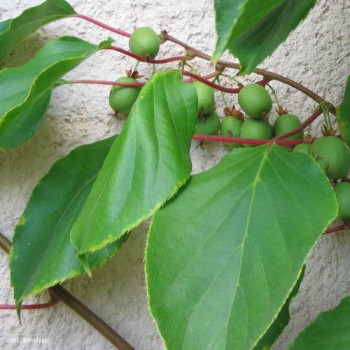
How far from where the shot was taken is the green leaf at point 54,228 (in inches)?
17.3

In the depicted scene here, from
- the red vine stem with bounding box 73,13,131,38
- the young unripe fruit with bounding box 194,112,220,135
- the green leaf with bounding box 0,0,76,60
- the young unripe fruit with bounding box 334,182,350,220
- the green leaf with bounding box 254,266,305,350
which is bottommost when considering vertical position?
the green leaf with bounding box 254,266,305,350

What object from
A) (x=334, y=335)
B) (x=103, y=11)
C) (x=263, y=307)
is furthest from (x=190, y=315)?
(x=103, y=11)

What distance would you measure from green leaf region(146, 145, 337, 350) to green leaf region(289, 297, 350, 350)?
0.47 ft

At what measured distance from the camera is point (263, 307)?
32 centimetres

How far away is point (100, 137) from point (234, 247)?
26 cm

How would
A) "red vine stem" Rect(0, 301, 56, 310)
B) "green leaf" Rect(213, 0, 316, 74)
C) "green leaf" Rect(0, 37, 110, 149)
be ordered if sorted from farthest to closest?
"red vine stem" Rect(0, 301, 56, 310)
"green leaf" Rect(0, 37, 110, 149)
"green leaf" Rect(213, 0, 316, 74)

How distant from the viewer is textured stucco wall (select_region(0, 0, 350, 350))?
553mm

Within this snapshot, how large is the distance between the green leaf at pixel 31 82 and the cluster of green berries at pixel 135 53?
39 millimetres

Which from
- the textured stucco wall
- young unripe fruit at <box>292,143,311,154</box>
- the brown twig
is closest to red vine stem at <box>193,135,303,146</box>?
young unripe fruit at <box>292,143,311,154</box>

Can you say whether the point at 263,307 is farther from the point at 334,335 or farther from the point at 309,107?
the point at 309,107

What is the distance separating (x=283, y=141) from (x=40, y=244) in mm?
238

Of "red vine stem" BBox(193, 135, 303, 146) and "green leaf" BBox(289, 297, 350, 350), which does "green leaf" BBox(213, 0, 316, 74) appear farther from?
"green leaf" BBox(289, 297, 350, 350)

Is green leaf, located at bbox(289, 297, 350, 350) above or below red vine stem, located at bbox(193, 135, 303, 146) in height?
below

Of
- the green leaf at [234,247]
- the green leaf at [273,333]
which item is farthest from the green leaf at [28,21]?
the green leaf at [273,333]
